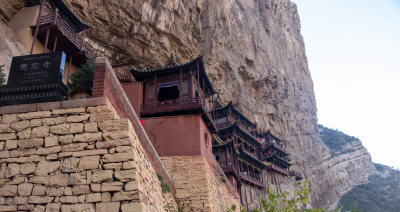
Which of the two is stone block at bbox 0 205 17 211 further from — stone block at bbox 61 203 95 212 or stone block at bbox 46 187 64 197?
stone block at bbox 61 203 95 212

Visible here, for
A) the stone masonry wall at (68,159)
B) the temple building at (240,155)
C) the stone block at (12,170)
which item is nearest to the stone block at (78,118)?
the stone masonry wall at (68,159)

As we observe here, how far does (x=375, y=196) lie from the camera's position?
2201 inches

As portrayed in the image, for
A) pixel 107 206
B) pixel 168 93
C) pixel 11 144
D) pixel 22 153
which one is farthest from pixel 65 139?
pixel 168 93

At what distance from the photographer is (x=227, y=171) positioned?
2331cm

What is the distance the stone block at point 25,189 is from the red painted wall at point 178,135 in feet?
25.8

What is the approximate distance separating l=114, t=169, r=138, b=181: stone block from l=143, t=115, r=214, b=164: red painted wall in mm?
7788

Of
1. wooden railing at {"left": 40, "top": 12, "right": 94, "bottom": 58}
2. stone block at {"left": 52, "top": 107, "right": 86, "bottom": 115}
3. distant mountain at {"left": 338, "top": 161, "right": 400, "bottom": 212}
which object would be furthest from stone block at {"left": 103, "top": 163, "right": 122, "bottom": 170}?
distant mountain at {"left": 338, "top": 161, "right": 400, "bottom": 212}

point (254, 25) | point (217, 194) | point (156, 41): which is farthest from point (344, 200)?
point (217, 194)

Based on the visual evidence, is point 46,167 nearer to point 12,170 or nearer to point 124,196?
point 12,170

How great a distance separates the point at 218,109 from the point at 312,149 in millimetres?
23347

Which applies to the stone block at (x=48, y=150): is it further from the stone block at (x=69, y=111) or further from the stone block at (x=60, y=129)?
the stone block at (x=69, y=111)

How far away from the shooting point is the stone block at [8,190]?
5285 mm

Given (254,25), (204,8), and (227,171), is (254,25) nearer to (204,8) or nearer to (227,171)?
(204,8)

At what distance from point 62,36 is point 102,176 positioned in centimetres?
1548
